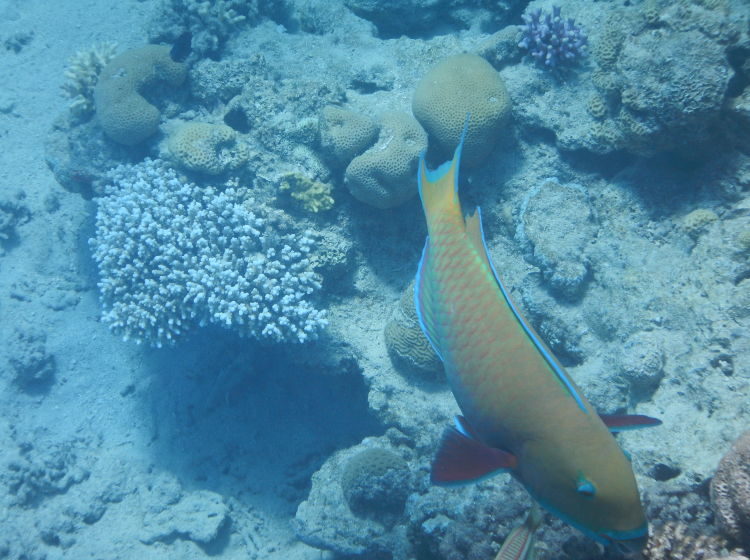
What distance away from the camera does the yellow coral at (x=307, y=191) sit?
16.7ft

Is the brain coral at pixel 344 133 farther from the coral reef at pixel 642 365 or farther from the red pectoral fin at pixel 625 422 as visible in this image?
the red pectoral fin at pixel 625 422

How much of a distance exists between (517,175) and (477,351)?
151 inches

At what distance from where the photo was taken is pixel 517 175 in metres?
5.16

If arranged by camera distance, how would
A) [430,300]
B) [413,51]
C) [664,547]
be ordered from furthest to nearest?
[413,51], [664,547], [430,300]

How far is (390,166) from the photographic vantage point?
4.72m

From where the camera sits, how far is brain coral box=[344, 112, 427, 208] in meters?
4.75

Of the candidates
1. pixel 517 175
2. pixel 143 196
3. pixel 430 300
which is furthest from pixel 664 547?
pixel 143 196

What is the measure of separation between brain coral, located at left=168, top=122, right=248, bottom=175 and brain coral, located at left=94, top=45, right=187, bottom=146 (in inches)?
24.8

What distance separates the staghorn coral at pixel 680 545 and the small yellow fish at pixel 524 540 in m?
0.96

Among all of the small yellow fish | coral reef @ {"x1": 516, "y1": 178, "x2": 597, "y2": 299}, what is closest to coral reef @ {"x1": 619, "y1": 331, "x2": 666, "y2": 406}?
coral reef @ {"x1": 516, "y1": 178, "x2": 597, "y2": 299}

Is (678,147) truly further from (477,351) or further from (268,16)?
(268,16)

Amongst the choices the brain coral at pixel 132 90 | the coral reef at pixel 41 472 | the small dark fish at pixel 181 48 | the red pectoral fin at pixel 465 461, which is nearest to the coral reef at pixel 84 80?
the brain coral at pixel 132 90

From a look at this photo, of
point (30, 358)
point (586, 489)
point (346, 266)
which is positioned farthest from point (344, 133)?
point (30, 358)

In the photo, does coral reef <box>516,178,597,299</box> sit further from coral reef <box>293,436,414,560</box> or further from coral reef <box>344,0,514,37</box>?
coral reef <box>344,0,514,37</box>
